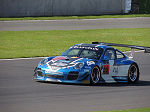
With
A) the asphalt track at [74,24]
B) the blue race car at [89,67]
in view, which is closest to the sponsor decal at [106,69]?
the blue race car at [89,67]

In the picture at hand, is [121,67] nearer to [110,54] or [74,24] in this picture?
[110,54]

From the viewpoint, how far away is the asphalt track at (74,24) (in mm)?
27562

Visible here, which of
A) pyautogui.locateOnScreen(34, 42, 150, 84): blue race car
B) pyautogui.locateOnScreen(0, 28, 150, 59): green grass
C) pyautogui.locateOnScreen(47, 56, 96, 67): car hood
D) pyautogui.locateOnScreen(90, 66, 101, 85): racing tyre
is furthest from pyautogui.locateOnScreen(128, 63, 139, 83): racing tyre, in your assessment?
pyautogui.locateOnScreen(0, 28, 150, 59): green grass

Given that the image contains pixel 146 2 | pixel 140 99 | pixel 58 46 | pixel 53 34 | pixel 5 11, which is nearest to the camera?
pixel 140 99

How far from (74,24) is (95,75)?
1688 cm

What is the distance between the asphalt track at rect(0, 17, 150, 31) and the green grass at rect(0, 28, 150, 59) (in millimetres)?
1028

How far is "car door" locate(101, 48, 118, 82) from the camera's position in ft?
43.1

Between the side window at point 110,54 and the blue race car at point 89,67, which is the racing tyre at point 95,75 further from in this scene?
the side window at point 110,54

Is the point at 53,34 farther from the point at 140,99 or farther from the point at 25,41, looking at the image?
the point at 140,99

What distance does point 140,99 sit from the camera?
1077 centimetres

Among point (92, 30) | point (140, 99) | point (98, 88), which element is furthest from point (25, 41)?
point (140, 99)

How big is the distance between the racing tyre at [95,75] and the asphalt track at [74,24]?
Result: 14695mm

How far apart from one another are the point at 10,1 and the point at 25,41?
→ 943 cm

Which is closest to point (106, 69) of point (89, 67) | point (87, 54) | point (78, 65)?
point (87, 54)
